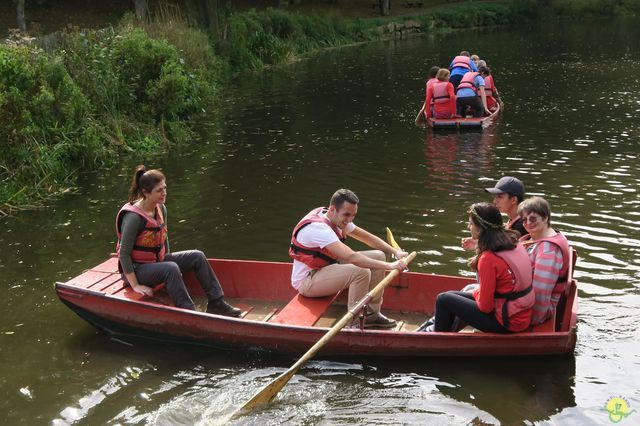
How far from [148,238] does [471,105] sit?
39.0 ft

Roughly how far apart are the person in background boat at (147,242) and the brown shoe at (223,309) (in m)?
0.01

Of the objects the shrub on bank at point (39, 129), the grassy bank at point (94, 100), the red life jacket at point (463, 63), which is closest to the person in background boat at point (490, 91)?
the red life jacket at point (463, 63)

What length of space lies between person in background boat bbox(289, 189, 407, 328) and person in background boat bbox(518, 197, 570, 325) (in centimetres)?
131

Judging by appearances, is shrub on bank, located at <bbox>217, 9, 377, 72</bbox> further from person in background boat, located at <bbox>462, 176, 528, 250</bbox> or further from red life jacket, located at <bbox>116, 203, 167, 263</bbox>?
person in background boat, located at <bbox>462, 176, 528, 250</bbox>

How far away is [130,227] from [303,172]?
23.1 ft

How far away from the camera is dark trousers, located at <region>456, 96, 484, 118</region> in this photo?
18.4m

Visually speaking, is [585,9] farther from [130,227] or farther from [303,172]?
[130,227]

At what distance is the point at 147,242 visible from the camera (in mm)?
8234

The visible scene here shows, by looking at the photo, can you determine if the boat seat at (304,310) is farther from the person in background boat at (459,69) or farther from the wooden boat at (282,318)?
the person in background boat at (459,69)

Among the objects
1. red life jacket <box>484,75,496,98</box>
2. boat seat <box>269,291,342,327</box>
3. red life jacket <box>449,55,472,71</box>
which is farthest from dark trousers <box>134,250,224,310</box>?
red life jacket <box>449,55,472,71</box>

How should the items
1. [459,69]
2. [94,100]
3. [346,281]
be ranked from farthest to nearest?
[459,69] < [94,100] < [346,281]

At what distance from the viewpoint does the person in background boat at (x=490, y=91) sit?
19.3m

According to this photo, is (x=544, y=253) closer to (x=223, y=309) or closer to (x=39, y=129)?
(x=223, y=309)

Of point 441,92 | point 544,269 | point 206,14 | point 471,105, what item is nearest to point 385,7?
point 206,14
